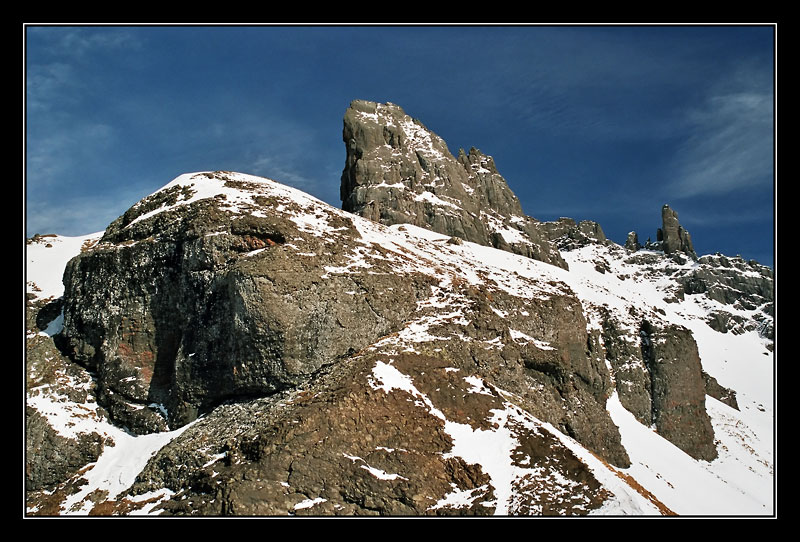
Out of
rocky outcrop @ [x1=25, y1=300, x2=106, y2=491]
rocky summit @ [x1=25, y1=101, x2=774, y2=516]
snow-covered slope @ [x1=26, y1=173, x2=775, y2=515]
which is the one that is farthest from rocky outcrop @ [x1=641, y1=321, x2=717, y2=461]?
rocky outcrop @ [x1=25, y1=300, x2=106, y2=491]

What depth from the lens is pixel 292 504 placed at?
21.9 metres

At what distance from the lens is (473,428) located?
27.0m

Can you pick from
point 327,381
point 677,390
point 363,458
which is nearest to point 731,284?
point 677,390

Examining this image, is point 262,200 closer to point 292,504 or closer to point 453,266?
point 453,266

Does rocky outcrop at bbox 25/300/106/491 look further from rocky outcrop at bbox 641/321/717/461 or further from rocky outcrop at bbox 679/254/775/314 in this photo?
rocky outcrop at bbox 679/254/775/314

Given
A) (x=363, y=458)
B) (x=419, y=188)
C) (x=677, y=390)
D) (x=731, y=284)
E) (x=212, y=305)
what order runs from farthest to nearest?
(x=731, y=284) → (x=419, y=188) → (x=677, y=390) → (x=212, y=305) → (x=363, y=458)

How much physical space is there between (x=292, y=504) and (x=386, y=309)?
43.9ft

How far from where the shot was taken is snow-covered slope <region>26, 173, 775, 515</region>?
83.0 ft

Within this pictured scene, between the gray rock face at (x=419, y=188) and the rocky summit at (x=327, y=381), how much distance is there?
39154 mm

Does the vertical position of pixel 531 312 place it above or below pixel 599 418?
above

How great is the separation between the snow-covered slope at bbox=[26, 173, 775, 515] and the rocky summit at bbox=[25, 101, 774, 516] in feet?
0.54

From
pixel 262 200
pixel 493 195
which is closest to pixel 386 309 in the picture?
pixel 262 200

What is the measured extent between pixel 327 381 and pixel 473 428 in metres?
7.44

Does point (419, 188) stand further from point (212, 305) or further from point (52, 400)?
point (52, 400)
